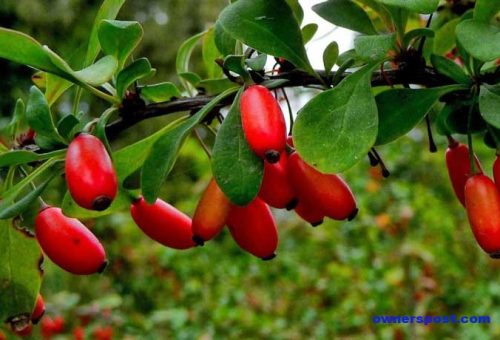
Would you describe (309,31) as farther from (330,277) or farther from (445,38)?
(330,277)

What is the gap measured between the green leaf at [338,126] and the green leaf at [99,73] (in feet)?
0.58

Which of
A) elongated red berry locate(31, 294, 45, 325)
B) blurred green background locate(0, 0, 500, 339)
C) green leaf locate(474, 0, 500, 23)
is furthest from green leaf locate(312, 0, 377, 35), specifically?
blurred green background locate(0, 0, 500, 339)

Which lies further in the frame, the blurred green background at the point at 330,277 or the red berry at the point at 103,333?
the blurred green background at the point at 330,277

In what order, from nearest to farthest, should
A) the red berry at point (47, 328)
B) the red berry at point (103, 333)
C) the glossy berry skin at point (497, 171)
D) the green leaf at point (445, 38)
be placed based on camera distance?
1. the glossy berry skin at point (497, 171)
2. the green leaf at point (445, 38)
3. the red berry at point (47, 328)
4. the red berry at point (103, 333)

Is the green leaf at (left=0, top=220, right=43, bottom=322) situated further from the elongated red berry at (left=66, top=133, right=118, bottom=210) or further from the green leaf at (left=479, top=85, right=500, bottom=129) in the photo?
the green leaf at (left=479, top=85, right=500, bottom=129)

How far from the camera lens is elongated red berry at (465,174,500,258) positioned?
0.68 m

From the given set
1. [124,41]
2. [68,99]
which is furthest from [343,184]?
[68,99]

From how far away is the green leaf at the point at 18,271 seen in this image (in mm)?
793

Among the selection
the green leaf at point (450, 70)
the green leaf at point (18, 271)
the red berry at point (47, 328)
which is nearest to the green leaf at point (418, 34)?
the green leaf at point (450, 70)

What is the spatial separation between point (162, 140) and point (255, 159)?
103 mm

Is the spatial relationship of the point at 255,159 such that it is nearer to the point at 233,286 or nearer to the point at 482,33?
the point at 482,33

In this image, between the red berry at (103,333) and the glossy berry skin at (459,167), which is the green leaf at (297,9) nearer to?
the glossy berry skin at (459,167)

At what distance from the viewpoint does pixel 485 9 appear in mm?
705

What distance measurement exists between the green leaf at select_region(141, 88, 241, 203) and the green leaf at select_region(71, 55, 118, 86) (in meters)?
0.09
